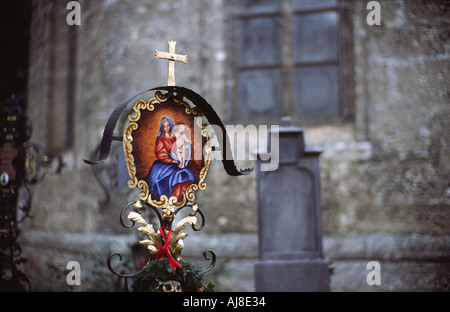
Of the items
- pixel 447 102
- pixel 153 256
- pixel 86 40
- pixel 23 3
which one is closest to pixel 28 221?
pixel 86 40

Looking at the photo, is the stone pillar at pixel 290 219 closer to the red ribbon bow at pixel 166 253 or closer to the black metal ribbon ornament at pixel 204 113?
the black metal ribbon ornament at pixel 204 113

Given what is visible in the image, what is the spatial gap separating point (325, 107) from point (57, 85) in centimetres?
489

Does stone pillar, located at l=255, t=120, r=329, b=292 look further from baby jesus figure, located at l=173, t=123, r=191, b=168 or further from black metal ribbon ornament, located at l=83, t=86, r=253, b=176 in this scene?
baby jesus figure, located at l=173, t=123, r=191, b=168

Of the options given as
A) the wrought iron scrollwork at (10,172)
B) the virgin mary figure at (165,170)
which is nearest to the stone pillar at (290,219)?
the virgin mary figure at (165,170)

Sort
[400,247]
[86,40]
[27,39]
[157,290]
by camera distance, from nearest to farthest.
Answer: [157,290] → [400,247] → [86,40] → [27,39]

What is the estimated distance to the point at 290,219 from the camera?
15.3ft

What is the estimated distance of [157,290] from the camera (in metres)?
2.71

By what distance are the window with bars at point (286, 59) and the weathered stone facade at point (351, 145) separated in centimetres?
21

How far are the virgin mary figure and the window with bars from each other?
3242mm

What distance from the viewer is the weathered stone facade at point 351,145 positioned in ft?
17.3

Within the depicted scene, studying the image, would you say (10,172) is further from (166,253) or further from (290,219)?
(290,219)
